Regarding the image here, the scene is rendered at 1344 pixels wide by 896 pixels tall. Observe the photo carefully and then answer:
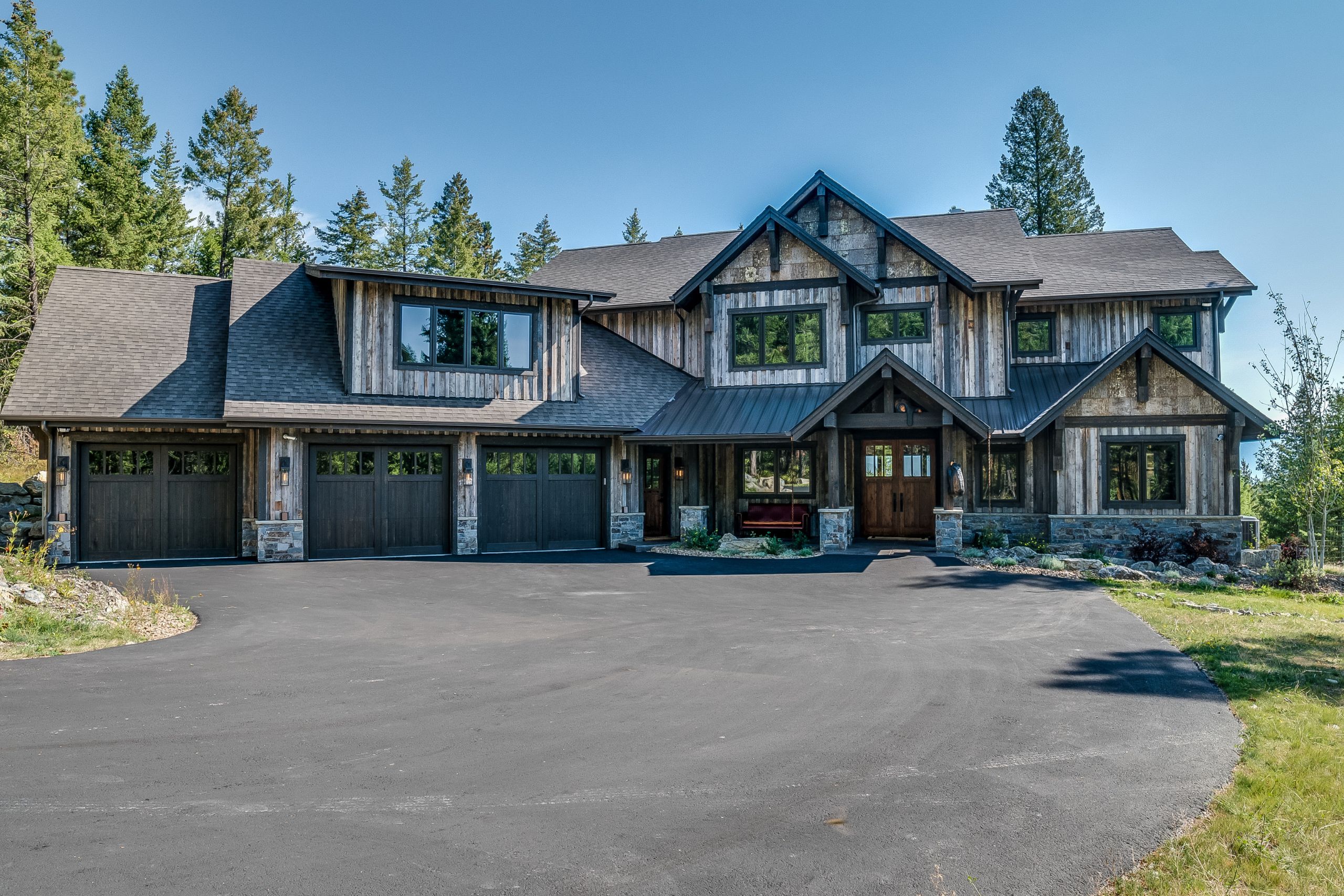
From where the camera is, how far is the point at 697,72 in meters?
19.2

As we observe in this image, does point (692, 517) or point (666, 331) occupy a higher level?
point (666, 331)

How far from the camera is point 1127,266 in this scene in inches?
828

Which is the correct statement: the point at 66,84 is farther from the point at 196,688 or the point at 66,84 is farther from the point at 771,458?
the point at 196,688

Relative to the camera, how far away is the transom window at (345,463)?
659 inches

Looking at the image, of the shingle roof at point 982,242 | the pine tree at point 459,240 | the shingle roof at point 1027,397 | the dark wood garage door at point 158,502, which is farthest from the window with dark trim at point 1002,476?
the pine tree at point 459,240

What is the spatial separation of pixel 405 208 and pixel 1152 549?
41517 millimetres

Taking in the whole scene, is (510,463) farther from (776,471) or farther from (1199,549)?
(1199,549)

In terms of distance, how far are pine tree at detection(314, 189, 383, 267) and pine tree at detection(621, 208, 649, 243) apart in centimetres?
2141

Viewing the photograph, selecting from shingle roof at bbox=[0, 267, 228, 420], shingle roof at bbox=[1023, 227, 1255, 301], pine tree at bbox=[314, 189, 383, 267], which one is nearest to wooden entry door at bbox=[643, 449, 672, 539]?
shingle roof at bbox=[0, 267, 228, 420]

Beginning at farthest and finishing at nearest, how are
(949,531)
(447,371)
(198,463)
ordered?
(447,371), (949,531), (198,463)

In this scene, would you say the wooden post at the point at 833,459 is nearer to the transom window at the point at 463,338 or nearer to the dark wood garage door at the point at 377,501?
the transom window at the point at 463,338

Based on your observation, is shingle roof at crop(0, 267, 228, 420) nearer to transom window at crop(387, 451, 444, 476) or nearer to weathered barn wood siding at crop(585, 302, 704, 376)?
transom window at crop(387, 451, 444, 476)

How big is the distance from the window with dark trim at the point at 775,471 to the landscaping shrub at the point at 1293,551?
937 cm

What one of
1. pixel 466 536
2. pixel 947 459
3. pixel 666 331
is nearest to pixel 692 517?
pixel 466 536
